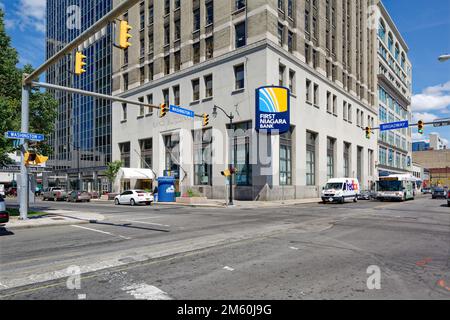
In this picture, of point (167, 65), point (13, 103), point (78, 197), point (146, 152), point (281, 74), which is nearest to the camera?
point (13, 103)

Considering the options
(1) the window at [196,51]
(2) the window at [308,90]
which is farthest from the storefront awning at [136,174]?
(2) the window at [308,90]

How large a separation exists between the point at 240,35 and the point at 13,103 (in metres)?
24.4

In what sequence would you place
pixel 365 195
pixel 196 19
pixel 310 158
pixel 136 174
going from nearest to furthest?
pixel 365 195
pixel 196 19
pixel 310 158
pixel 136 174

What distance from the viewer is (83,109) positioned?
5919cm

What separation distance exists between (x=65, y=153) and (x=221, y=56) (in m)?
42.9

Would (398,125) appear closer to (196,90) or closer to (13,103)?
(196,90)

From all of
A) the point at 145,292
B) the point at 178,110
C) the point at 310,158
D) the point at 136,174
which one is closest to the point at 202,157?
the point at 136,174

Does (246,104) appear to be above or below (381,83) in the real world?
below

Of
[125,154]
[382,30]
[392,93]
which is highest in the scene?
[382,30]

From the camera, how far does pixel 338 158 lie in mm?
47094

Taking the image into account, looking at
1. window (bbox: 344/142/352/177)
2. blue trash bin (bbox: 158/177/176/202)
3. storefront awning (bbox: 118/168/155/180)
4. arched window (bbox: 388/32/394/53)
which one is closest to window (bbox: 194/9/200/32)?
storefront awning (bbox: 118/168/155/180)

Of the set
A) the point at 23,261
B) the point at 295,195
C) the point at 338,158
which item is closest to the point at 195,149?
the point at 295,195
